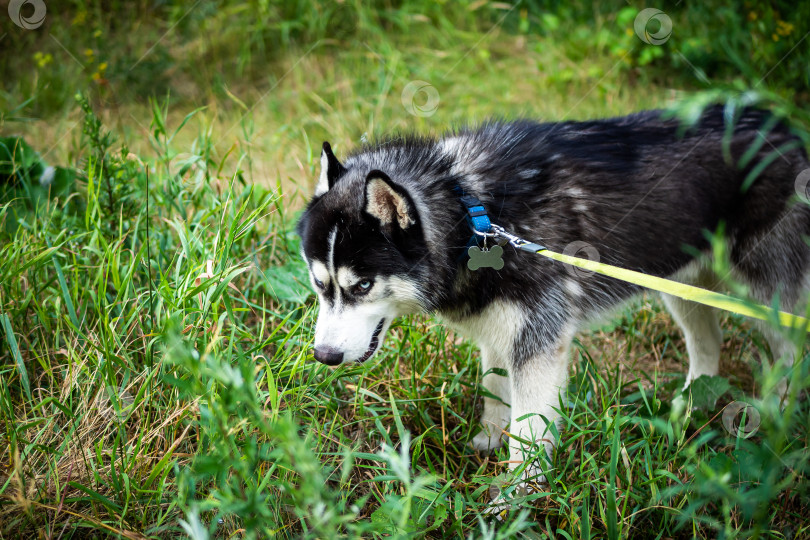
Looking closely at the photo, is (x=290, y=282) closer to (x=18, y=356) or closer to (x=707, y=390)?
(x=18, y=356)

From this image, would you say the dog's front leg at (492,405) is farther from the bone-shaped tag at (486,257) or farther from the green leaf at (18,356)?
the green leaf at (18,356)

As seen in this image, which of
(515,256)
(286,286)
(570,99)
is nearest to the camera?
(515,256)

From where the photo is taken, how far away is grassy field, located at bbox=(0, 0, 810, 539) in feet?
6.59

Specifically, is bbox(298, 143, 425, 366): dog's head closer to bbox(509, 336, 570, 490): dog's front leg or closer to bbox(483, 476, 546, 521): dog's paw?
bbox(509, 336, 570, 490): dog's front leg

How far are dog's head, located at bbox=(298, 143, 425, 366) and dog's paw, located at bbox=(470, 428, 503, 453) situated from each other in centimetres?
76

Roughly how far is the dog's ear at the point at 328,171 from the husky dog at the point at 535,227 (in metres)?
0.01

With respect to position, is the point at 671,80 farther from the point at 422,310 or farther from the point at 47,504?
the point at 47,504

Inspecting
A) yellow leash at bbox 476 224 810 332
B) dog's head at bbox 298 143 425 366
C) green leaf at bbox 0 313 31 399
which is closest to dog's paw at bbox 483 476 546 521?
dog's head at bbox 298 143 425 366

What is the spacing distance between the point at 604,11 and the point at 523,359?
17.7ft

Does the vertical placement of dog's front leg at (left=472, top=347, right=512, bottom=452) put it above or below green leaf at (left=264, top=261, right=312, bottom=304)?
below

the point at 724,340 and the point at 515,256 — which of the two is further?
the point at 724,340

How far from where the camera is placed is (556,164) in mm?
2807

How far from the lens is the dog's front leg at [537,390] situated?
259cm

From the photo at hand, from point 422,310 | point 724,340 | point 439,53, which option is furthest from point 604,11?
point 422,310
